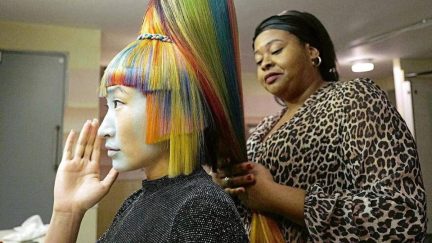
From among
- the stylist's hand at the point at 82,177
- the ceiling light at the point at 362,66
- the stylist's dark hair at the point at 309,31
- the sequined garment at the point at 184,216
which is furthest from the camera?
the ceiling light at the point at 362,66

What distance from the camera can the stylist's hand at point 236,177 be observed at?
782mm

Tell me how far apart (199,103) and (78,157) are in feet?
1.01

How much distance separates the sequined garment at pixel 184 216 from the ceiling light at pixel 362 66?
389 cm

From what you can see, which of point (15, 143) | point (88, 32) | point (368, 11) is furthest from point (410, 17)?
point (15, 143)

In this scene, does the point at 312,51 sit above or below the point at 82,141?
above

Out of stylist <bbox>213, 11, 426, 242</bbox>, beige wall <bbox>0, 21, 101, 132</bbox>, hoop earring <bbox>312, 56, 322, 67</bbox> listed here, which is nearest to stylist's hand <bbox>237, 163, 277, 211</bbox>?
stylist <bbox>213, 11, 426, 242</bbox>

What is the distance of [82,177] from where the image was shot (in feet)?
2.51

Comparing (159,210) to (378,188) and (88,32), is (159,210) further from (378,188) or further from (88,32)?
(88,32)

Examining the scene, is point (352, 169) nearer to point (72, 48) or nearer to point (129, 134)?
point (129, 134)

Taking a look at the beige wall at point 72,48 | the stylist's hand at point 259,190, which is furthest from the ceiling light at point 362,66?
the stylist's hand at point 259,190

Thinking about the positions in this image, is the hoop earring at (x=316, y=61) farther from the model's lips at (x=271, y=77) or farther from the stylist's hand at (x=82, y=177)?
the stylist's hand at (x=82, y=177)

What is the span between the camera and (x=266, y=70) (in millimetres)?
956

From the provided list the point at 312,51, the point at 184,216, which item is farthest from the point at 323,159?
the point at 184,216

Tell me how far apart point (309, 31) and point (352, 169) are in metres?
0.36
